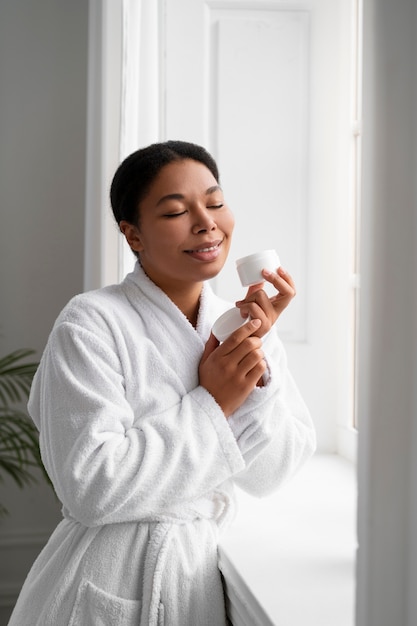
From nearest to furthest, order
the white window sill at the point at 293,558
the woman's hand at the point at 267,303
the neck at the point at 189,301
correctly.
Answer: the white window sill at the point at 293,558 → the woman's hand at the point at 267,303 → the neck at the point at 189,301

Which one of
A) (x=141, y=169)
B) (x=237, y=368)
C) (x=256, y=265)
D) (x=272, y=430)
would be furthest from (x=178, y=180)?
(x=272, y=430)

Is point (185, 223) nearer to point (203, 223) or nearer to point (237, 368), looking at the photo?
point (203, 223)

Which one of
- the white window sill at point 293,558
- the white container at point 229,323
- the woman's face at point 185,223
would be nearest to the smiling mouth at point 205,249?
the woman's face at point 185,223

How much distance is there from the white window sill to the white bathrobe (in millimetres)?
69

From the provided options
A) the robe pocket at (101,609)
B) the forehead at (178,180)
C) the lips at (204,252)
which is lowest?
the robe pocket at (101,609)

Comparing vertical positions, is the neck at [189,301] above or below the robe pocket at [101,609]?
above

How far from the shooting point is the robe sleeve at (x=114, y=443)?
3.75ft

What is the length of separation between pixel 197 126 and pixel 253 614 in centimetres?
148

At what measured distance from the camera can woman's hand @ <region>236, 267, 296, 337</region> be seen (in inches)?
49.0

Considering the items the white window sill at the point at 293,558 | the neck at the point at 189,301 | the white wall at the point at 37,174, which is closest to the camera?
the white window sill at the point at 293,558

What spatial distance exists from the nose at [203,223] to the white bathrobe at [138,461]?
141 mm

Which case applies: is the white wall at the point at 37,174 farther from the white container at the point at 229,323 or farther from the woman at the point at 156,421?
the white container at the point at 229,323

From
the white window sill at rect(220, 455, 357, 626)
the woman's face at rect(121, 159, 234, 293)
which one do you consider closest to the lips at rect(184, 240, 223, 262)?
the woman's face at rect(121, 159, 234, 293)

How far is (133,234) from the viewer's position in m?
1.34
